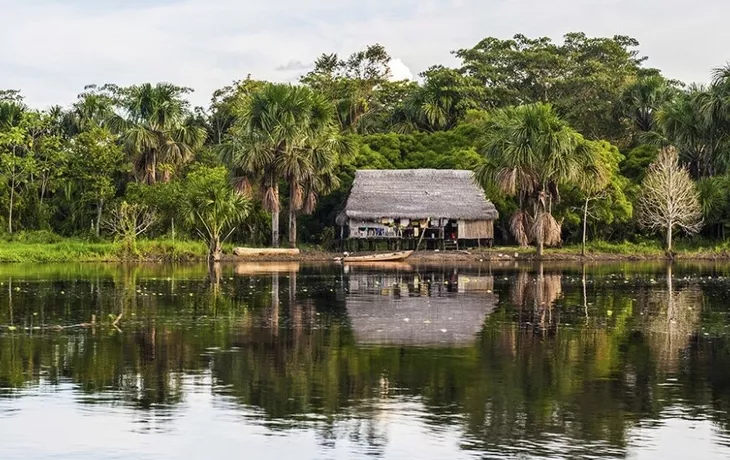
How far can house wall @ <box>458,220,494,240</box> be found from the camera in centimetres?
5291

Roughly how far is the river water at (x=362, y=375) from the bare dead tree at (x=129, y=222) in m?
17.2

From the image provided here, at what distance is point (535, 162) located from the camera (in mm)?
48719

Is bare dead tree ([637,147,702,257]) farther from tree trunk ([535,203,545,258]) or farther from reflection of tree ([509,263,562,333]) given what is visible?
reflection of tree ([509,263,562,333])

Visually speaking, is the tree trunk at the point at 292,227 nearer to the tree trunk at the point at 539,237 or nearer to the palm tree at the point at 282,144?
the palm tree at the point at 282,144

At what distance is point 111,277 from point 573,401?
2584 cm

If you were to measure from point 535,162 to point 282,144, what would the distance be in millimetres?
12077

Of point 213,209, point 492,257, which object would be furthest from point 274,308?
point 492,257

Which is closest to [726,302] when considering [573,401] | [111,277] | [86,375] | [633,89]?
[573,401]

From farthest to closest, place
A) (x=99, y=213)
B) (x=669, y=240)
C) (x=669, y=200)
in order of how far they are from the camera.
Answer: (x=99, y=213) < (x=669, y=240) < (x=669, y=200)

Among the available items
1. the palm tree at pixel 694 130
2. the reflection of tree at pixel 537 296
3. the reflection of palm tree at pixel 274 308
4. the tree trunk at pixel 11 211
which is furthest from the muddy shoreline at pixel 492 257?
the reflection of palm tree at pixel 274 308

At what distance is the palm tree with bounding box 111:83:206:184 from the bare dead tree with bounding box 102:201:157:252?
4409mm

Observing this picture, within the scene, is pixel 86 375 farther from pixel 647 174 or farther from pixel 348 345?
pixel 647 174

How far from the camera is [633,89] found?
64875 millimetres

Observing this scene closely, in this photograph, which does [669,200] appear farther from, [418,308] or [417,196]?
[418,308]
